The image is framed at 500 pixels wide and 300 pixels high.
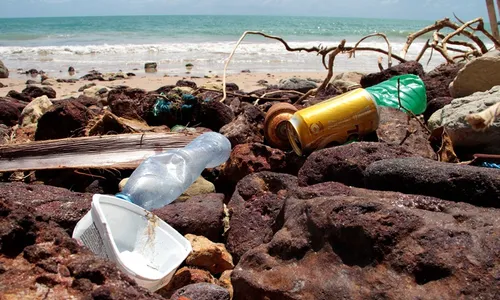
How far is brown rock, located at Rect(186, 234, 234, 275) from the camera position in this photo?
2.60 meters

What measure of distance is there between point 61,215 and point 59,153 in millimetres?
1398

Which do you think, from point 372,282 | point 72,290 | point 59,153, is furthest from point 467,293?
point 59,153

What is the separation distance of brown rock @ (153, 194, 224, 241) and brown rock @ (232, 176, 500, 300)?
76cm

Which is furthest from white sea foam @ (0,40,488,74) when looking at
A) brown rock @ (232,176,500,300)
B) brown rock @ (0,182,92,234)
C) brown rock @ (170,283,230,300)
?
brown rock @ (170,283,230,300)

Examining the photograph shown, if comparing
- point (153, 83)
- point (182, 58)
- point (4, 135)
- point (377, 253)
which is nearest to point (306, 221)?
point (377, 253)

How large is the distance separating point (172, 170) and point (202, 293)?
1.63m

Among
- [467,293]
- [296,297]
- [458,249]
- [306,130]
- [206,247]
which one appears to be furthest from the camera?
[306,130]

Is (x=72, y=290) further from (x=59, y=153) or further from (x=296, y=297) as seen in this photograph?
(x=59, y=153)

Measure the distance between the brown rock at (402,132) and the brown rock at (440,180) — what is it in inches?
39.6

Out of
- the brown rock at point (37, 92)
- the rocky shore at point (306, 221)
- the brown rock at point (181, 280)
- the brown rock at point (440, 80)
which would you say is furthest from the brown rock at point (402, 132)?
the brown rock at point (37, 92)

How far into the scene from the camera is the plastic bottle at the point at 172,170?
3133 millimetres

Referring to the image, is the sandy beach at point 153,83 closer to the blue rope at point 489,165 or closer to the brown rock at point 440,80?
the brown rock at point 440,80

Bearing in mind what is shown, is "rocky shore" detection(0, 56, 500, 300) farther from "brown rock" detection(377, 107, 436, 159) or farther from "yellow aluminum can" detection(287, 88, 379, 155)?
"yellow aluminum can" detection(287, 88, 379, 155)

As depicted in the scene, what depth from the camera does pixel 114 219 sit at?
2322mm
